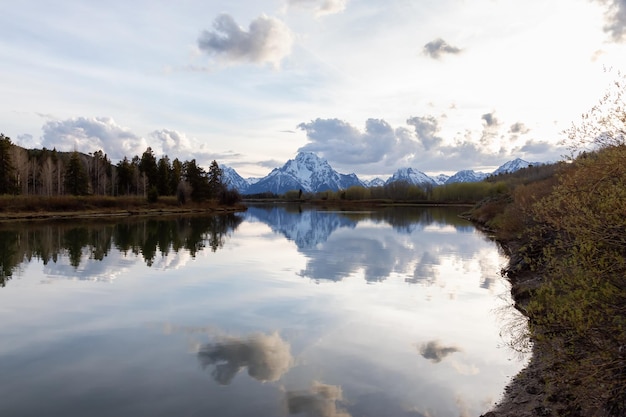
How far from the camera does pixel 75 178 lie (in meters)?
100

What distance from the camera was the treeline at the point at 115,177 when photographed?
100 metres

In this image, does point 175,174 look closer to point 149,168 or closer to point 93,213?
point 149,168

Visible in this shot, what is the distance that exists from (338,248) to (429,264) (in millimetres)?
11124

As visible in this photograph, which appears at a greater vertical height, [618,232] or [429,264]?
[618,232]

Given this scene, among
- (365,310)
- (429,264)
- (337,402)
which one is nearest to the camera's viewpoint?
(337,402)

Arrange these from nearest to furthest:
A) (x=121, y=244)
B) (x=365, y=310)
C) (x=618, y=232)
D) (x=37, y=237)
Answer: (x=618, y=232) → (x=365, y=310) → (x=121, y=244) → (x=37, y=237)

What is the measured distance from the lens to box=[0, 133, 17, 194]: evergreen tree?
83188 millimetres

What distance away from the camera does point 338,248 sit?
4194 cm

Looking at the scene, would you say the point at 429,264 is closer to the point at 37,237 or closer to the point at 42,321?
the point at 42,321

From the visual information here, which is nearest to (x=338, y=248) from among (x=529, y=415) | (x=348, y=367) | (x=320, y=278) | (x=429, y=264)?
(x=429, y=264)

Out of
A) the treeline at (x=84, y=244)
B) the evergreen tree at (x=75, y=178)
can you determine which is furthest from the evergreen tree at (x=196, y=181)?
the treeline at (x=84, y=244)

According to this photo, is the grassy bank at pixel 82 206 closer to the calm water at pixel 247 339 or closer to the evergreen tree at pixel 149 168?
the evergreen tree at pixel 149 168

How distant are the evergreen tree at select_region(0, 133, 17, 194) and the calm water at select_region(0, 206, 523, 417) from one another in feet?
211

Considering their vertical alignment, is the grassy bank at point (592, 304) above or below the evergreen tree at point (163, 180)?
below
